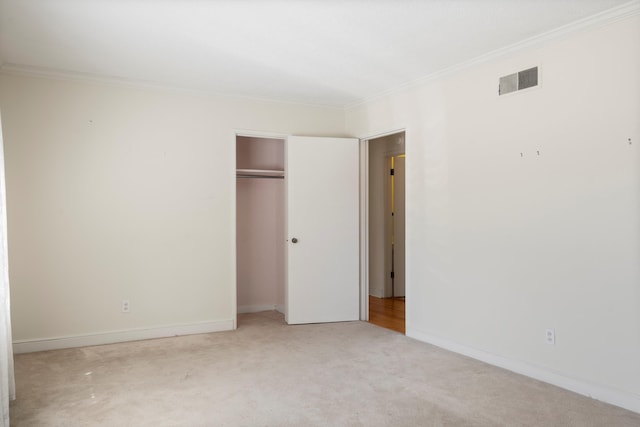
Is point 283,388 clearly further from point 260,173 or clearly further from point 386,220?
point 386,220

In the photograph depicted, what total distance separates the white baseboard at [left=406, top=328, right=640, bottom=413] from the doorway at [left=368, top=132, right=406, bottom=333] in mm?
2452

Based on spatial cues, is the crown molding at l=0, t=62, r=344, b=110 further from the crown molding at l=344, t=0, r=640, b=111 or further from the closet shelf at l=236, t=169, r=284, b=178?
the crown molding at l=344, t=0, r=640, b=111

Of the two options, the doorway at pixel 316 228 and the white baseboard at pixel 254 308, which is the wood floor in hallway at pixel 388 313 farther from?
the white baseboard at pixel 254 308

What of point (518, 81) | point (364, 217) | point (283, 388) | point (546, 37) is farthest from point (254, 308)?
point (546, 37)

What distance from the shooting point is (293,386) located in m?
3.22

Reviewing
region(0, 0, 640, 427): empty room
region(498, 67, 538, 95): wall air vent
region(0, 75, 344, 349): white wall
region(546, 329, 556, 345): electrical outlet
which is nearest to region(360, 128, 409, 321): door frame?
region(0, 0, 640, 427): empty room

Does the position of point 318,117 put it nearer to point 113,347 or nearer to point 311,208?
point 311,208

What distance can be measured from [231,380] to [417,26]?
283 centimetres

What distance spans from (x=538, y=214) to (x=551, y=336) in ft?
2.89

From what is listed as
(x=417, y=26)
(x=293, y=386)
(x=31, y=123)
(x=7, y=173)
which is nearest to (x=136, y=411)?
(x=293, y=386)

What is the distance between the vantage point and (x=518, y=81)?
353 cm

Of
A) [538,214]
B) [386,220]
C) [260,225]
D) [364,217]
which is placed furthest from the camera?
[386,220]

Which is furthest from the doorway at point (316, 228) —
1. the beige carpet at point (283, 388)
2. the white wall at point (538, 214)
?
the white wall at point (538, 214)

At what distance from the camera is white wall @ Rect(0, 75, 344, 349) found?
4082mm
